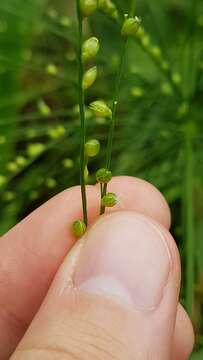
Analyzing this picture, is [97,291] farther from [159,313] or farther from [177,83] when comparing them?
[177,83]

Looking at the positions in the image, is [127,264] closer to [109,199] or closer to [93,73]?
[109,199]

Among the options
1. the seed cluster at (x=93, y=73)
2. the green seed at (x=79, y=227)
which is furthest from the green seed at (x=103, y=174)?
the green seed at (x=79, y=227)

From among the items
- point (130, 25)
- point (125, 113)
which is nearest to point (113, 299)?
point (130, 25)

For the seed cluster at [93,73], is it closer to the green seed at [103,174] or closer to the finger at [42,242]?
the green seed at [103,174]

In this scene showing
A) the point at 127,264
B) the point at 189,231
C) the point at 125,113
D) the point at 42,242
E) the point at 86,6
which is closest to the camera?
the point at 86,6

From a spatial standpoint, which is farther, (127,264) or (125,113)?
(125,113)

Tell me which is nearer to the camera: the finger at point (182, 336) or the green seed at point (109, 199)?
the green seed at point (109, 199)

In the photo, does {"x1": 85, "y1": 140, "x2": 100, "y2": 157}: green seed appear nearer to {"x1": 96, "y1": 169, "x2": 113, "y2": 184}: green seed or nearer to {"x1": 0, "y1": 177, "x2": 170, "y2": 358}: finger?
{"x1": 96, "y1": 169, "x2": 113, "y2": 184}: green seed
